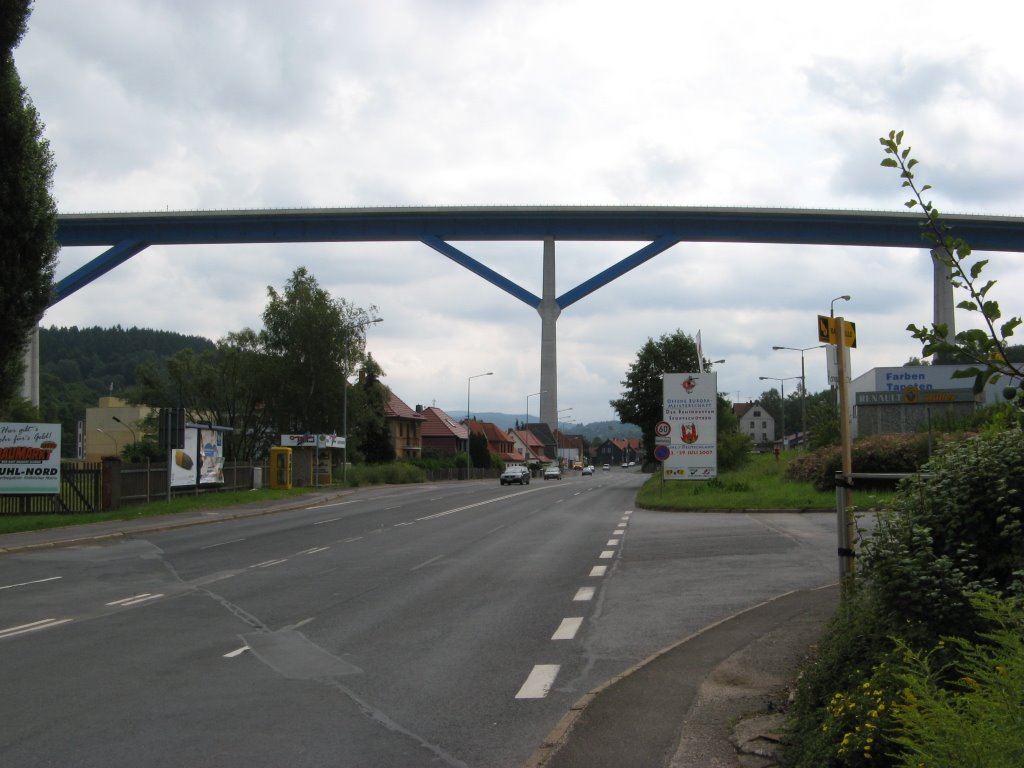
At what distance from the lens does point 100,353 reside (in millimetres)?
131125

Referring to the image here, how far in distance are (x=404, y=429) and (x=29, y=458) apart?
2982 inches

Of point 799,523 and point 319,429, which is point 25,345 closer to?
point 799,523

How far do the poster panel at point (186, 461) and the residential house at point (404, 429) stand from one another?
5812 centimetres

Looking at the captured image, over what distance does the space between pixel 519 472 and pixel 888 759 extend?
217ft

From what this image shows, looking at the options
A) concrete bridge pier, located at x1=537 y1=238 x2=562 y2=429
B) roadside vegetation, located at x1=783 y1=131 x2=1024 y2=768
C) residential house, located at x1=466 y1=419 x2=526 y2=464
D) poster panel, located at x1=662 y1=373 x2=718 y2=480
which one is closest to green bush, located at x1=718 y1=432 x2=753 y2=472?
poster panel, located at x1=662 y1=373 x2=718 y2=480

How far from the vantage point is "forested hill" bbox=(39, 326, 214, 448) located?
12481 cm

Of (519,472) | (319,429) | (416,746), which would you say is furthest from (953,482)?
(519,472)

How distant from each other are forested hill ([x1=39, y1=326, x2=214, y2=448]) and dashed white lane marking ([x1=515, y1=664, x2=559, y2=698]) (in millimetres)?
118587

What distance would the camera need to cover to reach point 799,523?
835 inches

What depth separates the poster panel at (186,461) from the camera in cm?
3475

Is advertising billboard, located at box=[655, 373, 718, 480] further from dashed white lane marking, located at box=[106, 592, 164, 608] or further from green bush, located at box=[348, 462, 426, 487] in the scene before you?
green bush, located at box=[348, 462, 426, 487]

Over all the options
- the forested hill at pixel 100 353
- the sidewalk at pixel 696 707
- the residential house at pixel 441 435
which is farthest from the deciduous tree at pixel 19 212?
the forested hill at pixel 100 353

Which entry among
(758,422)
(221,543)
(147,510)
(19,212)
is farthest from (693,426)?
(758,422)

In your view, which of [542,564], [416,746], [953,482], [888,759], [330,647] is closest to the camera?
[888,759]
